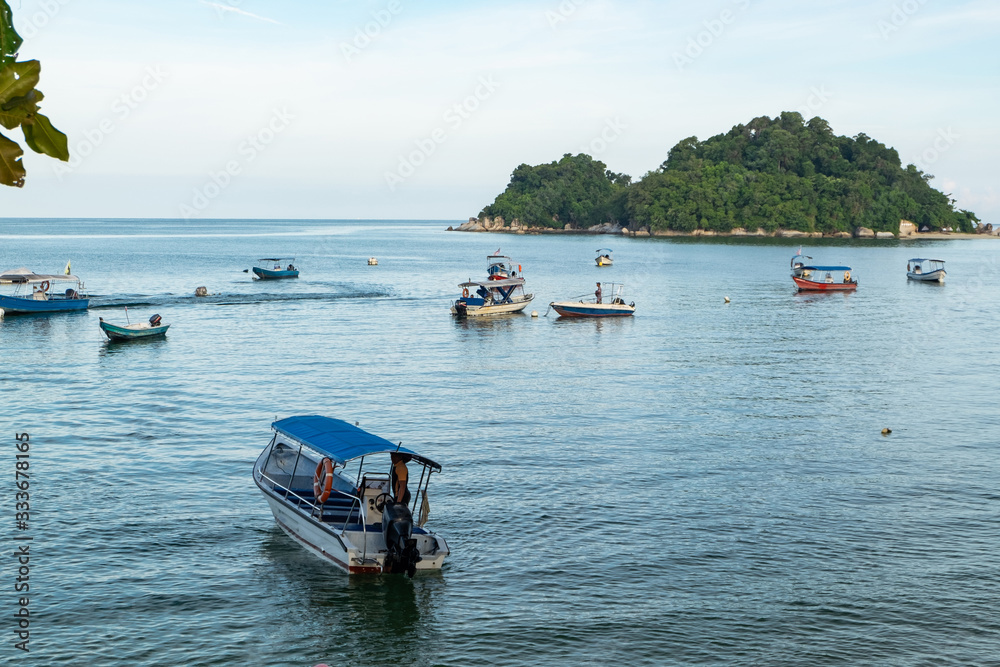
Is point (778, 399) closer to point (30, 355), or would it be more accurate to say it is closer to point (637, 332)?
point (637, 332)

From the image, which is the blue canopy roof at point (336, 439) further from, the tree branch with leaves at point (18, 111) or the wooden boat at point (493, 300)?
the wooden boat at point (493, 300)

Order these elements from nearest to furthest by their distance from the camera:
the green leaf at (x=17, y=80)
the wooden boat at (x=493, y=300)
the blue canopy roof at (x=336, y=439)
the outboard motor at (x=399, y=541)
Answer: the green leaf at (x=17, y=80) → the outboard motor at (x=399, y=541) → the blue canopy roof at (x=336, y=439) → the wooden boat at (x=493, y=300)

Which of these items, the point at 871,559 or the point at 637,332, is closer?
the point at 871,559

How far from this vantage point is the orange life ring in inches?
823

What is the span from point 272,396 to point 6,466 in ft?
40.7

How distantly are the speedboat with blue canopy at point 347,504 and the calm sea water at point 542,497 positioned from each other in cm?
63

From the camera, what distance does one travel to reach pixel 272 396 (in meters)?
39.0

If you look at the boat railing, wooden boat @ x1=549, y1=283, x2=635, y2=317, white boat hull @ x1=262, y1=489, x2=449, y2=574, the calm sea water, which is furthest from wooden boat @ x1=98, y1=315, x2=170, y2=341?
white boat hull @ x1=262, y1=489, x2=449, y2=574

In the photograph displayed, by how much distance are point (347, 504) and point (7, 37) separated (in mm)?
19469

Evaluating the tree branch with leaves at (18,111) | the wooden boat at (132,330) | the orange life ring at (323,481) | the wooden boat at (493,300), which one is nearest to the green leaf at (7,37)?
the tree branch with leaves at (18,111)

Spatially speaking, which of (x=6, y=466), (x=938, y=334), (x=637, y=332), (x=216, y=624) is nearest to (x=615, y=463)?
(x=216, y=624)

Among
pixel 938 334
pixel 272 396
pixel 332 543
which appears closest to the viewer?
pixel 332 543

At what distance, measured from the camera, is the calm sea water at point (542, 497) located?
17719mm

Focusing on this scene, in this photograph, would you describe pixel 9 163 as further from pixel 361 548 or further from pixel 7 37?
pixel 361 548
